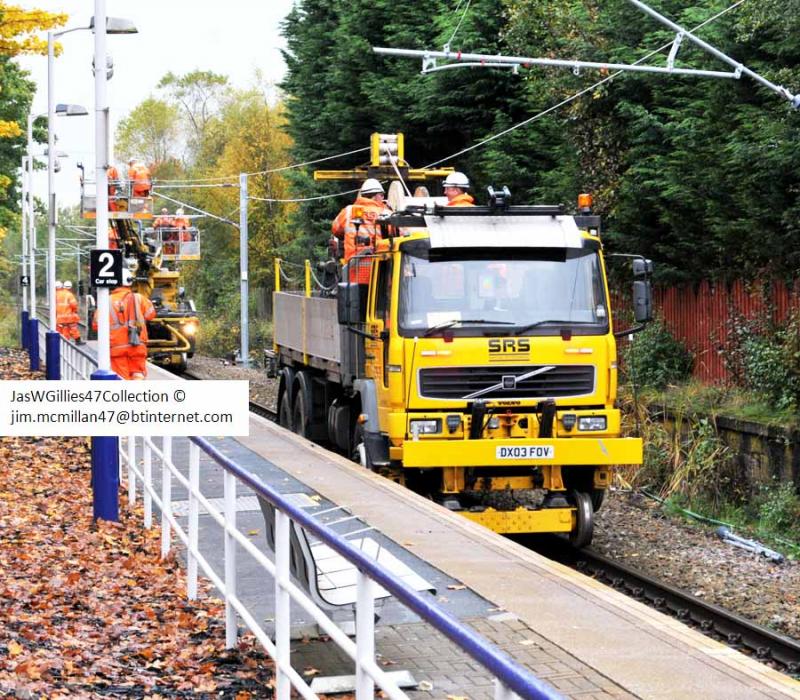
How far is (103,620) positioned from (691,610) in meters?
4.92

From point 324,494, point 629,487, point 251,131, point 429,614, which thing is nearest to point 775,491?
point 629,487

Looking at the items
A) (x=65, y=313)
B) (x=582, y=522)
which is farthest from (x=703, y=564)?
(x=65, y=313)

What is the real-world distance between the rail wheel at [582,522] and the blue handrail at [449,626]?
285 inches

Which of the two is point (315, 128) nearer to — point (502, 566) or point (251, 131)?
point (251, 131)

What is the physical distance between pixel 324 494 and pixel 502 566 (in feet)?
12.5

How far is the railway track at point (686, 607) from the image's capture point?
378 inches

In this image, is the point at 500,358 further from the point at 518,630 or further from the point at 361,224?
the point at 518,630

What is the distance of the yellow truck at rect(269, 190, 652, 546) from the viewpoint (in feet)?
42.0

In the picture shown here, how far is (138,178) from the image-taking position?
103 feet

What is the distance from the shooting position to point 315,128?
43281 millimetres

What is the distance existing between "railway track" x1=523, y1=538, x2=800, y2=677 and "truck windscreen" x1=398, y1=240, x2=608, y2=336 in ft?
7.22

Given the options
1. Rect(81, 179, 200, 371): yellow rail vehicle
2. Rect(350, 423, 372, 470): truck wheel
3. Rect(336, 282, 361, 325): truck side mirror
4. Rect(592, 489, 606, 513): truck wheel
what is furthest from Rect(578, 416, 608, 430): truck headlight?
Rect(81, 179, 200, 371): yellow rail vehicle

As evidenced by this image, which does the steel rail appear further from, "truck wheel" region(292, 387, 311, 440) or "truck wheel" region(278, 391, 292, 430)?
"truck wheel" region(278, 391, 292, 430)
